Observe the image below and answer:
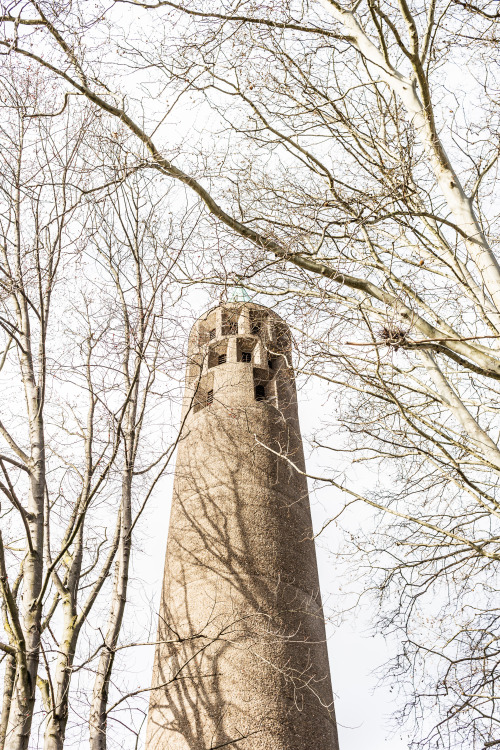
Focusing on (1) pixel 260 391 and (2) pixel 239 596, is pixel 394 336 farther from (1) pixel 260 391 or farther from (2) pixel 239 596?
(1) pixel 260 391

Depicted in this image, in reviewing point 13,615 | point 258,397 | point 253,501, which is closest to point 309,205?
point 13,615

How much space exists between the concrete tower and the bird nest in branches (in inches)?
99.1

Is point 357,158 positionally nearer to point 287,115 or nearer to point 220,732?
point 287,115

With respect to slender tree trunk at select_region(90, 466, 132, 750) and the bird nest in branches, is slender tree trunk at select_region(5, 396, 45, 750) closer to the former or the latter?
slender tree trunk at select_region(90, 466, 132, 750)

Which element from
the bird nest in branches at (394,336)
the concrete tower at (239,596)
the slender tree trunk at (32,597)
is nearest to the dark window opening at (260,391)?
the concrete tower at (239,596)

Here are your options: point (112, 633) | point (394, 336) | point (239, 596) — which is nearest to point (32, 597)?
point (112, 633)

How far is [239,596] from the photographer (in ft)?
29.6

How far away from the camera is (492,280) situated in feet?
13.2

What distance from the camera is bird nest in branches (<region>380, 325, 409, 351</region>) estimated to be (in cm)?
351

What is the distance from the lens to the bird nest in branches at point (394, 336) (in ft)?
11.5

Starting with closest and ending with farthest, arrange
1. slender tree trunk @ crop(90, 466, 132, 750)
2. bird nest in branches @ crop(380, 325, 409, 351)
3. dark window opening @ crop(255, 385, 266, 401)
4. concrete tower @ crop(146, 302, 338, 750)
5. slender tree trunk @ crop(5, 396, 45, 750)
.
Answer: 1. bird nest in branches @ crop(380, 325, 409, 351)
2. slender tree trunk @ crop(5, 396, 45, 750)
3. slender tree trunk @ crop(90, 466, 132, 750)
4. concrete tower @ crop(146, 302, 338, 750)
5. dark window opening @ crop(255, 385, 266, 401)

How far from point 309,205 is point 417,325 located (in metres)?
1.26

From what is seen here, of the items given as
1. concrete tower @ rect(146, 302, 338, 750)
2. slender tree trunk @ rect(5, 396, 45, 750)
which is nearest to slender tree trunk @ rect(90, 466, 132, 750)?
slender tree trunk @ rect(5, 396, 45, 750)

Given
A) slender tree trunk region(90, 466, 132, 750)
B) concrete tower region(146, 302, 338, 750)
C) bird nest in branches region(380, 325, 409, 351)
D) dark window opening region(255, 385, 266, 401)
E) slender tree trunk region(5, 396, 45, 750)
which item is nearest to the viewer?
bird nest in branches region(380, 325, 409, 351)
